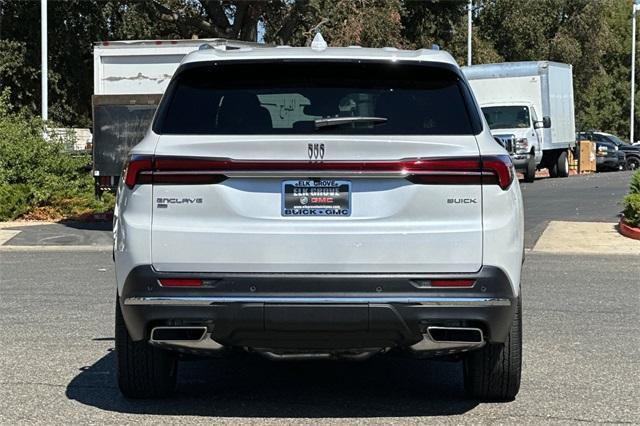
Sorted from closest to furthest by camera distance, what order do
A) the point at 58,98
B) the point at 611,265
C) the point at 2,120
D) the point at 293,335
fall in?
1. the point at 293,335
2. the point at 611,265
3. the point at 2,120
4. the point at 58,98

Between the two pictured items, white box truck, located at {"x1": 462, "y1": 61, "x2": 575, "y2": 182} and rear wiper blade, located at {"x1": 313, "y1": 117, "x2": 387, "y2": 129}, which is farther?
white box truck, located at {"x1": 462, "y1": 61, "x2": 575, "y2": 182}

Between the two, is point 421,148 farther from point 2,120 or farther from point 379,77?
point 2,120

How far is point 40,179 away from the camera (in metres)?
20.0

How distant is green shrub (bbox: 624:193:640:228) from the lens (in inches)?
642

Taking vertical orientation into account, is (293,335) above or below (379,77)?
below

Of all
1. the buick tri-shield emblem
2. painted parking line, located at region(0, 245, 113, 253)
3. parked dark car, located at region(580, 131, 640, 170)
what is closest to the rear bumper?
the buick tri-shield emblem

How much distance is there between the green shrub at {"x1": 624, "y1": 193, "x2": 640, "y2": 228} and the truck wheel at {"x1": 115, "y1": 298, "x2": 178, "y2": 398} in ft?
37.8

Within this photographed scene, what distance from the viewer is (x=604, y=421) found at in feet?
19.0

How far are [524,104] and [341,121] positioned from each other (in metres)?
25.1

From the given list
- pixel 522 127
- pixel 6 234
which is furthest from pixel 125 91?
pixel 522 127

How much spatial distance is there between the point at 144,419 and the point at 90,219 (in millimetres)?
13462

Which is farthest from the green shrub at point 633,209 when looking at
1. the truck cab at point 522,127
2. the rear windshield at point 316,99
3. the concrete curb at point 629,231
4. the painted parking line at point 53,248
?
the truck cab at point 522,127

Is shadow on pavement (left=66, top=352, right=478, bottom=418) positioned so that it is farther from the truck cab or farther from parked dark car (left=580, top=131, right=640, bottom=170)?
parked dark car (left=580, top=131, right=640, bottom=170)

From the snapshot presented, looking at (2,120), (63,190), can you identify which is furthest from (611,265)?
(2,120)
